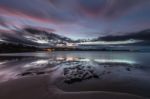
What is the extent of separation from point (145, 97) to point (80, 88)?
4026 mm

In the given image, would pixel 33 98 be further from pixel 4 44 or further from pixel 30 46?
pixel 30 46

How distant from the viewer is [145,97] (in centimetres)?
760

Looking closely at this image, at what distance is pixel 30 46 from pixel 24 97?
17734 cm

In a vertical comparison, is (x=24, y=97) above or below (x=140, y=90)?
above

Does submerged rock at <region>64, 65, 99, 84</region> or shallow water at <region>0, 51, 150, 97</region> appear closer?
shallow water at <region>0, 51, 150, 97</region>

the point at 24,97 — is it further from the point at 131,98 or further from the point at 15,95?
the point at 131,98

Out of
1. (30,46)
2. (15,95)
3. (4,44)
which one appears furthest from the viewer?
(30,46)

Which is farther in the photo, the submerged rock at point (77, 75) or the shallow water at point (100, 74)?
the submerged rock at point (77, 75)

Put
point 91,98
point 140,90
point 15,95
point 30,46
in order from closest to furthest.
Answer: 1. point 91,98
2. point 15,95
3. point 140,90
4. point 30,46

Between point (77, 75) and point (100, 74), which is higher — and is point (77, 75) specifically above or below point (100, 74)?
above

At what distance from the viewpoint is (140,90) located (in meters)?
9.16

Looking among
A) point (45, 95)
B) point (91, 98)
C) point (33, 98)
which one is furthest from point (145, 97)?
point (33, 98)

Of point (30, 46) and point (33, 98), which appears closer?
point (33, 98)

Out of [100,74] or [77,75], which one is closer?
[77,75]
